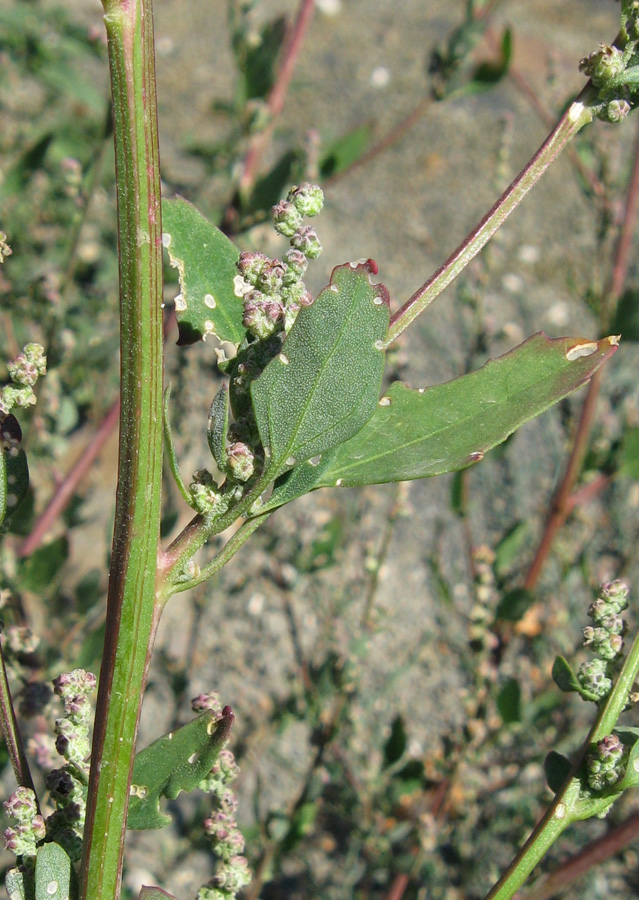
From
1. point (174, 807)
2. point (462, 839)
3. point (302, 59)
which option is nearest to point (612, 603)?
point (462, 839)

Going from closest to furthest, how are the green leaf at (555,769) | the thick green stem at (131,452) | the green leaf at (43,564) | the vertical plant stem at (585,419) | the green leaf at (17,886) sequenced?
the thick green stem at (131,452) → the green leaf at (17,886) → the green leaf at (555,769) → the green leaf at (43,564) → the vertical plant stem at (585,419)

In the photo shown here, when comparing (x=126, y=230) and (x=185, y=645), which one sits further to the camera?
(x=185, y=645)

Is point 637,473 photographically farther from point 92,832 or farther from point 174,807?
point 92,832

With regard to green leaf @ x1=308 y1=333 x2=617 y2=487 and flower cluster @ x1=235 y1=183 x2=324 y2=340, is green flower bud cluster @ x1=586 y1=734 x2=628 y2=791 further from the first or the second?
flower cluster @ x1=235 y1=183 x2=324 y2=340

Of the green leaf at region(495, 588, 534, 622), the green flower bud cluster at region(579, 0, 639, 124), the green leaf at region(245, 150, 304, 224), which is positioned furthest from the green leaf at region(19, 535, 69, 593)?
the green flower bud cluster at region(579, 0, 639, 124)

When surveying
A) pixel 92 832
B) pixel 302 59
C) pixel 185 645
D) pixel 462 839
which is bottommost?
pixel 462 839

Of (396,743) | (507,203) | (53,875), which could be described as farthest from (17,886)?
(396,743)

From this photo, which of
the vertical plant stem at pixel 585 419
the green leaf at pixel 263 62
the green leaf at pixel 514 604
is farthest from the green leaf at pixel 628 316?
the green leaf at pixel 263 62

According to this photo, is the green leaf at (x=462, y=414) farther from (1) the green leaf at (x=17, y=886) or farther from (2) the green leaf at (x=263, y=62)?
(2) the green leaf at (x=263, y=62)
